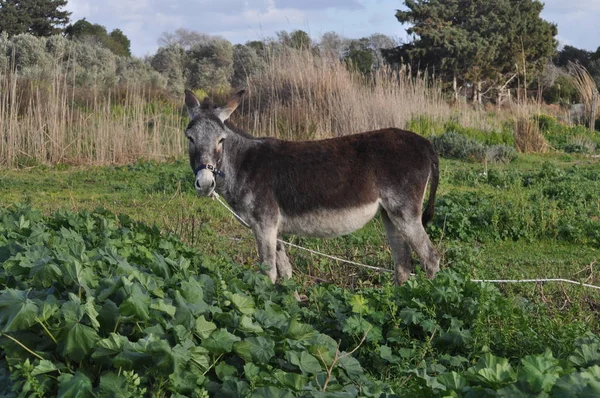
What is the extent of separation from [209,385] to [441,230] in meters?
5.33

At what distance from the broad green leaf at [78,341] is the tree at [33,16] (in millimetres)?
42919

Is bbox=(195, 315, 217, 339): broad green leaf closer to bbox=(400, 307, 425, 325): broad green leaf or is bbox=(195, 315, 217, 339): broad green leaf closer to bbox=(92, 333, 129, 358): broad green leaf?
bbox=(92, 333, 129, 358): broad green leaf

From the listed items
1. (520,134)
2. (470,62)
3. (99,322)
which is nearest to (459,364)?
(99,322)

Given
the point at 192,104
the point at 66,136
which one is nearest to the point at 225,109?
the point at 192,104

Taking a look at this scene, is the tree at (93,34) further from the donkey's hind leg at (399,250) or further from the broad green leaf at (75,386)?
the broad green leaf at (75,386)

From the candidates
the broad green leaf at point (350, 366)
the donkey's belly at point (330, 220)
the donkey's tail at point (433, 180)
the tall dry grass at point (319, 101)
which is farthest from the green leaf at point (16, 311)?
the tall dry grass at point (319, 101)

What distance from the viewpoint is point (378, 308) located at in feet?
17.4

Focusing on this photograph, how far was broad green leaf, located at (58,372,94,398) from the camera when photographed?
139 inches

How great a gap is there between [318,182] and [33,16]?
4576 cm

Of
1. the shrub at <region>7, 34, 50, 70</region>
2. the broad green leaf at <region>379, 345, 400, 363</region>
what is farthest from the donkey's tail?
the shrub at <region>7, 34, 50, 70</region>

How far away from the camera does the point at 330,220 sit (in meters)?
6.42

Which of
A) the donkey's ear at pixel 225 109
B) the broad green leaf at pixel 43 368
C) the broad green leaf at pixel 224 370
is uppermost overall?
the donkey's ear at pixel 225 109

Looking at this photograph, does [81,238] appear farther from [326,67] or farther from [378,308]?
[326,67]

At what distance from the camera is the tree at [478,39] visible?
130 feet
